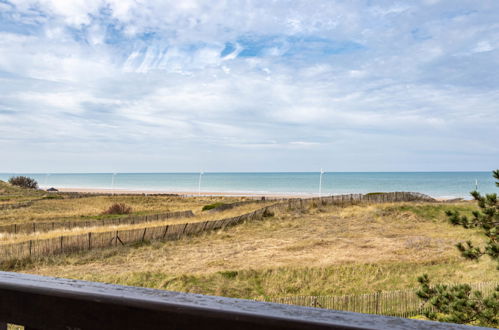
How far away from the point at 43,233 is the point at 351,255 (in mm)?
12755

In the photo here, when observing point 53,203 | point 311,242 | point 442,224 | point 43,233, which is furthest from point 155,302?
point 53,203

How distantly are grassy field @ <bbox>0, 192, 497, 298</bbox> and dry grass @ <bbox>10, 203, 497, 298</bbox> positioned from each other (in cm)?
3

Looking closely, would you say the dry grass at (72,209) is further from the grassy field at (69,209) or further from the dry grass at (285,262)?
the dry grass at (285,262)

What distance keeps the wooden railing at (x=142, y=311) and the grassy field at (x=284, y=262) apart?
10.4m

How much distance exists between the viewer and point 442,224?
23531mm

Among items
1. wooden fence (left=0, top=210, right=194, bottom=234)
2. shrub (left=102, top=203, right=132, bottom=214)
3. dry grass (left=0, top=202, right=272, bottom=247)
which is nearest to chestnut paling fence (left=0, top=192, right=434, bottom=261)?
wooden fence (left=0, top=210, right=194, bottom=234)

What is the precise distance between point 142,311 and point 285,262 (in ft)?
45.4

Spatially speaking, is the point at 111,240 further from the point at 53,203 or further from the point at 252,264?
the point at 53,203

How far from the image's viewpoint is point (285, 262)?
1443 centimetres

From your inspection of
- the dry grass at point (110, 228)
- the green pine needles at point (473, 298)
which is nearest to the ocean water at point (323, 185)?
the dry grass at point (110, 228)

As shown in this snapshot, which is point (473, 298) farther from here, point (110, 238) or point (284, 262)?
point (110, 238)

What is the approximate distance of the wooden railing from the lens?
34.3 inches

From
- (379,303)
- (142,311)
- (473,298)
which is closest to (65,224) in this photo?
(379,303)

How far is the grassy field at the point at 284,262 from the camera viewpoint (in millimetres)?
12086
